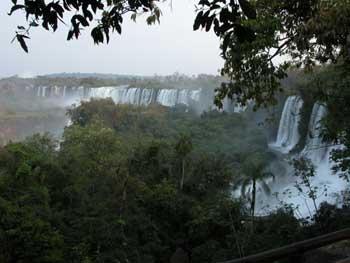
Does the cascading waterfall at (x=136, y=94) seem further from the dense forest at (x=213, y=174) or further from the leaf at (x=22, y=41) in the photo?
the leaf at (x=22, y=41)

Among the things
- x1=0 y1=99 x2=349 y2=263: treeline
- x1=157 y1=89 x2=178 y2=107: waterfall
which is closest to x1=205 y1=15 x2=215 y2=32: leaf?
x1=0 y1=99 x2=349 y2=263: treeline

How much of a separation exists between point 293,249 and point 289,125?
22501 mm

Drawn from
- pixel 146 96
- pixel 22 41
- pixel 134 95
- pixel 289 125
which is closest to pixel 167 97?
pixel 146 96

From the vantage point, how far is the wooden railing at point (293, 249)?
1.53 m

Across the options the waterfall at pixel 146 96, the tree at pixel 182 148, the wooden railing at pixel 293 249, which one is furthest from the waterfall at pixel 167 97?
the wooden railing at pixel 293 249

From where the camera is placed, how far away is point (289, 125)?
23250mm

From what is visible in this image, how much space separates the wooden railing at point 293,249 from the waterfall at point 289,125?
19.7 metres

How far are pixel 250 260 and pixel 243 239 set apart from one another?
885cm

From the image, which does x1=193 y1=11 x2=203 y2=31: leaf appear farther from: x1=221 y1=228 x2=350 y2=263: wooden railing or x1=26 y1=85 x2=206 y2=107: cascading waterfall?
x1=26 y1=85 x2=206 y2=107: cascading waterfall

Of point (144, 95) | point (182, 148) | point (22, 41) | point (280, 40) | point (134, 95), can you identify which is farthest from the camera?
point (134, 95)

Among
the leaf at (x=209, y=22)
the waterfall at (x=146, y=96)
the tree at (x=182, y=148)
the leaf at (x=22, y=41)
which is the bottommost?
the tree at (x=182, y=148)

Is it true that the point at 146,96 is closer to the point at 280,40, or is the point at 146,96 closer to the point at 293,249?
the point at 280,40

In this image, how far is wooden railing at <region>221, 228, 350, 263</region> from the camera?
153 centimetres

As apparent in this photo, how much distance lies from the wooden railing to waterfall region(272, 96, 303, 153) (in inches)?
774
